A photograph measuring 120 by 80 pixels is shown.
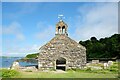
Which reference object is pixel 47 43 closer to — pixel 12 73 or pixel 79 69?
pixel 79 69

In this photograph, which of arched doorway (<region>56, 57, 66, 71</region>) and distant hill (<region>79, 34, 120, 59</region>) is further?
distant hill (<region>79, 34, 120, 59</region>)

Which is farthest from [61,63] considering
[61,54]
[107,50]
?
[107,50]

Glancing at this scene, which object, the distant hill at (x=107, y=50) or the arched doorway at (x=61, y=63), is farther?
the distant hill at (x=107, y=50)

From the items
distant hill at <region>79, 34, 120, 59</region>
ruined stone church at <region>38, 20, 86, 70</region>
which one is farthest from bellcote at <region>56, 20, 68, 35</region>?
distant hill at <region>79, 34, 120, 59</region>

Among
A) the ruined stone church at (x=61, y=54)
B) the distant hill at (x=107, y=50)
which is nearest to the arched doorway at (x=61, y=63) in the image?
the ruined stone church at (x=61, y=54)

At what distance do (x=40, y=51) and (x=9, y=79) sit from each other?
12086 mm

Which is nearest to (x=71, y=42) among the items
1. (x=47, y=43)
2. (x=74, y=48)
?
(x=74, y=48)

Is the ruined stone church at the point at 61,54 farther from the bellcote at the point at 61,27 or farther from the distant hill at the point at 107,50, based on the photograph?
the distant hill at the point at 107,50

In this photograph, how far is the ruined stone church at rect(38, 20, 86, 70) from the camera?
102 ft

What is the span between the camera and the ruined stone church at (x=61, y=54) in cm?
3106

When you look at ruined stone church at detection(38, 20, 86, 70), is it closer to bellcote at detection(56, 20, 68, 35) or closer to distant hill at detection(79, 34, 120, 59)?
bellcote at detection(56, 20, 68, 35)

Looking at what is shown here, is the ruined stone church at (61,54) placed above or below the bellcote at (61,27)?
below

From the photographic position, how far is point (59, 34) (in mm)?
31625

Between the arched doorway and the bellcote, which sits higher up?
the bellcote
